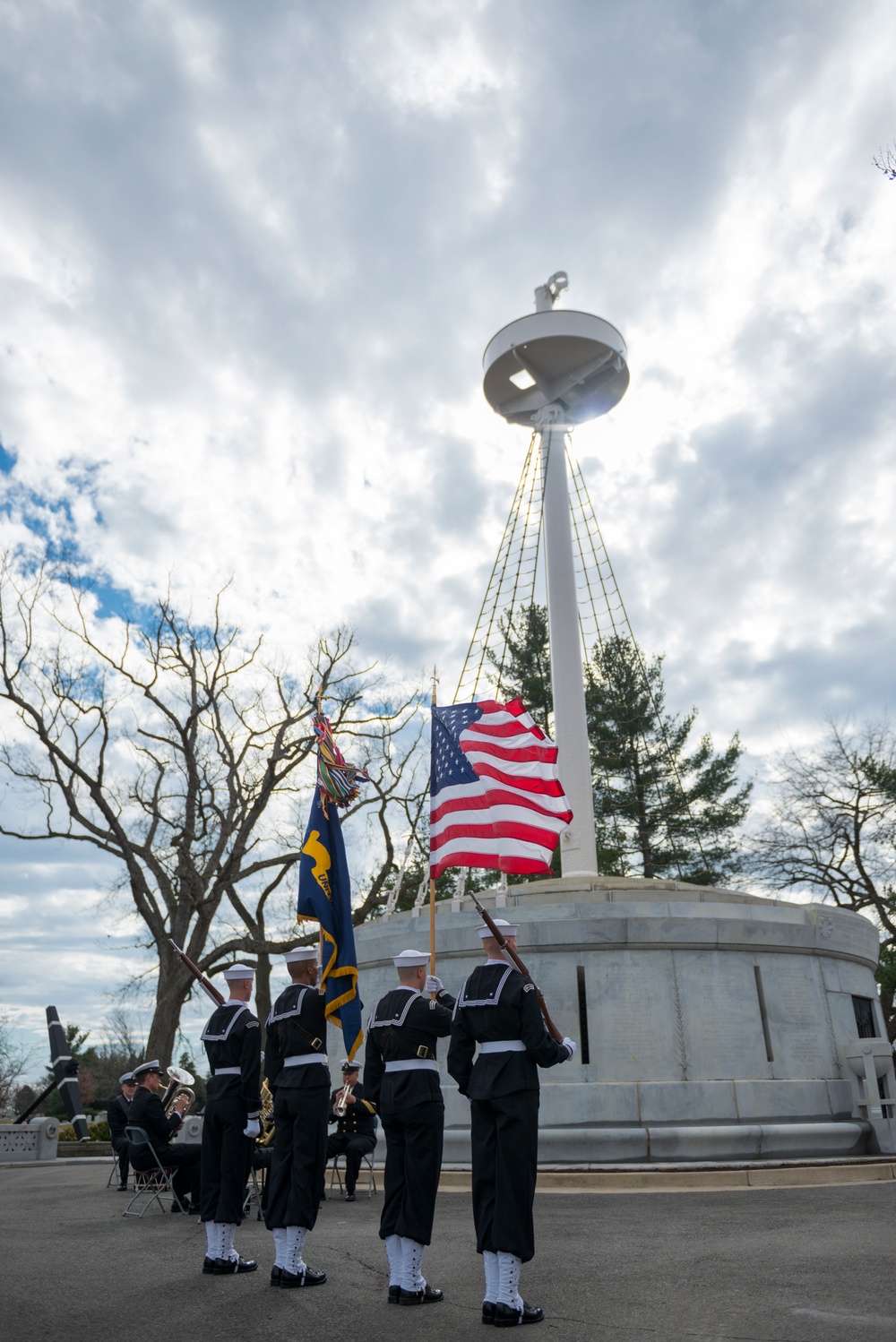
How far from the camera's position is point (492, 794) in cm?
919

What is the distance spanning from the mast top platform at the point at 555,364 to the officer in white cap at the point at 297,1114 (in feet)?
48.4

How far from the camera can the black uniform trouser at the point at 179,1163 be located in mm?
9375

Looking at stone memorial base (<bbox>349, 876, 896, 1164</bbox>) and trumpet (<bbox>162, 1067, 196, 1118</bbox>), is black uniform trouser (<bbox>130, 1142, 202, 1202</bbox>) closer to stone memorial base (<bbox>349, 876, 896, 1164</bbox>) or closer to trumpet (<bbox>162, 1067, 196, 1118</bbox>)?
trumpet (<bbox>162, 1067, 196, 1118</bbox>)

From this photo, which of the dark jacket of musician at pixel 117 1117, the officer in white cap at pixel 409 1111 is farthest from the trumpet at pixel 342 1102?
the officer in white cap at pixel 409 1111

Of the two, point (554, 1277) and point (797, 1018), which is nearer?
point (554, 1277)

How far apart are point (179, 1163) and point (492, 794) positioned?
4645mm

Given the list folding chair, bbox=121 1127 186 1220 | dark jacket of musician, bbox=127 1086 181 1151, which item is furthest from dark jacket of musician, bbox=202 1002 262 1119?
folding chair, bbox=121 1127 186 1220

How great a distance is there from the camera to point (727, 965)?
499 inches

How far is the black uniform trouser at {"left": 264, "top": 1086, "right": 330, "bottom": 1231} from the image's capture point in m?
6.04

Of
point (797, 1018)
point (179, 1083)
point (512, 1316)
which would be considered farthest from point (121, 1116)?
point (797, 1018)

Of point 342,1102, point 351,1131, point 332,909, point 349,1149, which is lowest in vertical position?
point 349,1149

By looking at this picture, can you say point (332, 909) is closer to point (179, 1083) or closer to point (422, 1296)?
point (422, 1296)

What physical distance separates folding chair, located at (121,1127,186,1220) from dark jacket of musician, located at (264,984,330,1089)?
3.33 m

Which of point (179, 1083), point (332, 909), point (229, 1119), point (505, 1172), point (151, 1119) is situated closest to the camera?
point (505, 1172)
